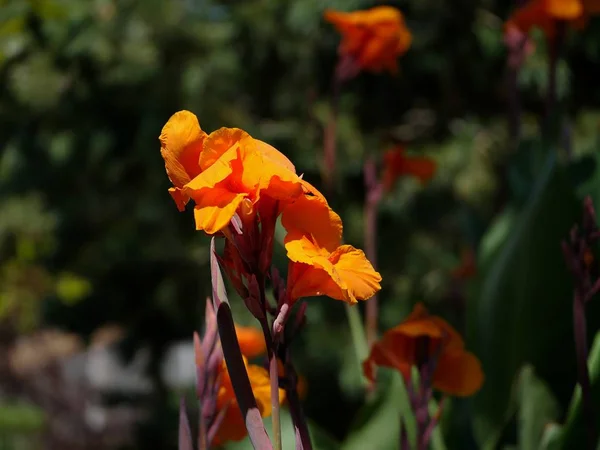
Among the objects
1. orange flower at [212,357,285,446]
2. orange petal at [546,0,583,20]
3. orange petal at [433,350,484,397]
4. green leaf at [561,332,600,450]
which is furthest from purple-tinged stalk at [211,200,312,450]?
orange petal at [546,0,583,20]

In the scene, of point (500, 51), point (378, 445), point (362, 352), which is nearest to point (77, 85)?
point (500, 51)

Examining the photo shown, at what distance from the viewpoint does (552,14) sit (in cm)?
103

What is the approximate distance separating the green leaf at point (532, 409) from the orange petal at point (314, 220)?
411 millimetres

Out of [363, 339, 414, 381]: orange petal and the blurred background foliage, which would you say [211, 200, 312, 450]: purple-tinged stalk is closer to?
[363, 339, 414, 381]: orange petal

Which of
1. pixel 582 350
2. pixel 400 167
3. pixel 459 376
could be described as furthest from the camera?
pixel 400 167

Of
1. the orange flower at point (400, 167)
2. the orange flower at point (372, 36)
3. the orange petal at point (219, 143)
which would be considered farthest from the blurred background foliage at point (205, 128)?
the orange petal at point (219, 143)

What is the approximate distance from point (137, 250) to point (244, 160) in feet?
7.83

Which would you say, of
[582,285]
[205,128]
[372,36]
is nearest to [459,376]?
[582,285]

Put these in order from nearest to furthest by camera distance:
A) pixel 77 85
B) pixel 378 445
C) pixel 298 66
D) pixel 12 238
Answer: pixel 378 445 → pixel 77 85 → pixel 298 66 → pixel 12 238

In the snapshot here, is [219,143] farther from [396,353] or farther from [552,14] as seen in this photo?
[552,14]

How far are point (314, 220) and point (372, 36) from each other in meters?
0.84

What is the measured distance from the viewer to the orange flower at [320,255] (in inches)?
16.8

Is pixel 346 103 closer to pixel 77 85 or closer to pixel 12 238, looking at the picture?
pixel 77 85

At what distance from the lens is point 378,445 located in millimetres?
833
